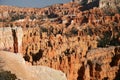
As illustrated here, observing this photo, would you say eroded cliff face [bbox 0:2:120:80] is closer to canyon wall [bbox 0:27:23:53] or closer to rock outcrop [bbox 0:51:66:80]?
canyon wall [bbox 0:27:23:53]

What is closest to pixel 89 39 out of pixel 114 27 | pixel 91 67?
pixel 114 27

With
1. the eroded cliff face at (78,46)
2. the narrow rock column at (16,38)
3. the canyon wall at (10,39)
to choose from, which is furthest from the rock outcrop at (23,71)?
the narrow rock column at (16,38)

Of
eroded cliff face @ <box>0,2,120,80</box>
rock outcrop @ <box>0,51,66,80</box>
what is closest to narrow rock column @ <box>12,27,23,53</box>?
eroded cliff face @ <box>0,2,120,80</box>

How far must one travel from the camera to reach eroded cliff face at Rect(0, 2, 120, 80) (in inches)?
1747

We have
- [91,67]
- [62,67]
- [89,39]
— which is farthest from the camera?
[89,39]

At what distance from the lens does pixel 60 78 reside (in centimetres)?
2455

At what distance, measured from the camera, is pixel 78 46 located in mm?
61375

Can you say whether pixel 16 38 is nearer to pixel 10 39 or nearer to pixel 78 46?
pixel 10 39

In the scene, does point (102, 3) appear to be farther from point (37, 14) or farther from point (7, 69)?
point (7, 69)

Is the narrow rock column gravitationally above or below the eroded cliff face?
above

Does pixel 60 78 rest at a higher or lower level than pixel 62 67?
higher

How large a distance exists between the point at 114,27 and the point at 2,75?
68440 mm

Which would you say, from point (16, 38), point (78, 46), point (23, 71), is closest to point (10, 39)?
point (16, 38)

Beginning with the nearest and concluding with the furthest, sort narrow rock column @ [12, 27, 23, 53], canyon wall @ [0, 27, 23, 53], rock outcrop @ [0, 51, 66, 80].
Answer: rock outcrop @ [0, 51, 66, 80]
canyon wall @ [0, 27, 23, 53]
narrow rock column @ [12, 27, 23, 53]
